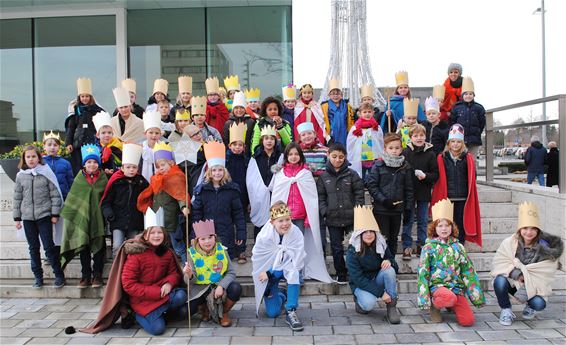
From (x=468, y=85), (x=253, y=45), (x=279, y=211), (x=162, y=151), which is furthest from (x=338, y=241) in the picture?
(x=253, y=45)

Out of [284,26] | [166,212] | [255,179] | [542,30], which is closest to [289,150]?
[255,179]

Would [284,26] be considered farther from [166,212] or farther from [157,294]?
[157,294]

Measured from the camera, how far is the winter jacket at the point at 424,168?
6.68m

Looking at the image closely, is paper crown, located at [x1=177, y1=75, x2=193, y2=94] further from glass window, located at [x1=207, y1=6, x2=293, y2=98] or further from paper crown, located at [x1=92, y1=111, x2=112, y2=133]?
glass window, located at [x1=207, y1=6, x2=293, y2=98]

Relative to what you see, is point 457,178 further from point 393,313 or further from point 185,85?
point 185,85

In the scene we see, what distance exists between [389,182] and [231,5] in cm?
1018

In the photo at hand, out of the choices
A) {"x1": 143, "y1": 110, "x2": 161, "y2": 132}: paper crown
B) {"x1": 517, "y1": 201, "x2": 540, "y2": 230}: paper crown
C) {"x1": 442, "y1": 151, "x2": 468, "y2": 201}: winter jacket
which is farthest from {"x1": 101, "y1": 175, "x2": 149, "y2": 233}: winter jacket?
{"x1": 517, "y1": 201, "x2": 540, "y2": 230}: paper crown

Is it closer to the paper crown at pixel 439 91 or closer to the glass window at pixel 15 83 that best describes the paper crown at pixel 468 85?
the paper crown at pixel 439 91

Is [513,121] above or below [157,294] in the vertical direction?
above

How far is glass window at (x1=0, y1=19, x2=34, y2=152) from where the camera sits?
15180mm

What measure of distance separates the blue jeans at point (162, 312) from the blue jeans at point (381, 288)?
6.05 ft

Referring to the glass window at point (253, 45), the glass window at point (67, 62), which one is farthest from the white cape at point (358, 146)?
the glass window at point (67, 62)

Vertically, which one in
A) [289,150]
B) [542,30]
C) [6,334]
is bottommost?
[6,334]

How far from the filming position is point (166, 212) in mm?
6301
